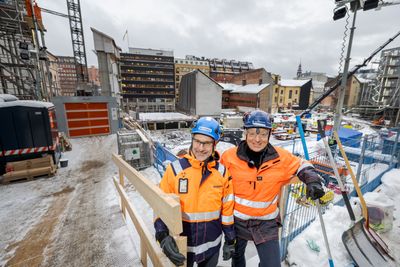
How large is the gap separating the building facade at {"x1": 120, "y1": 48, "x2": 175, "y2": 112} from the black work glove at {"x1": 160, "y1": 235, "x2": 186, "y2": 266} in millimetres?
52566

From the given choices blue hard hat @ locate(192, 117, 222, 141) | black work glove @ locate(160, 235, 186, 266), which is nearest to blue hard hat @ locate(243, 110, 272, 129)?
blue hard hat @ locate(192, 117, 222, 141)

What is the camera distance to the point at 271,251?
1.98 metres

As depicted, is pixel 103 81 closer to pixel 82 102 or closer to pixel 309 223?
pixel 82 102

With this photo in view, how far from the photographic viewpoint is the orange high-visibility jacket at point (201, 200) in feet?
5.83

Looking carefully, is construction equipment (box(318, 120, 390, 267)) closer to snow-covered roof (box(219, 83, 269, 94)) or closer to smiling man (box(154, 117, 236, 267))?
smiling man (box(154, 117, 236, 267))

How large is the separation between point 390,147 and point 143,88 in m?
56.7

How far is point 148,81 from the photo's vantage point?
181 feet

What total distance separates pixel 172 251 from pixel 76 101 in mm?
14631

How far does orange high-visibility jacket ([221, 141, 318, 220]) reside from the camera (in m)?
1.97

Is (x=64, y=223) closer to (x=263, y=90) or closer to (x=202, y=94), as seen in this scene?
(x=202, y=94)

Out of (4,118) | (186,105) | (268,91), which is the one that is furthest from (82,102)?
(268,91)

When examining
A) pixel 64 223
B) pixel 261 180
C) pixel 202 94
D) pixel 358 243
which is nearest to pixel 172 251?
pixel 261 180

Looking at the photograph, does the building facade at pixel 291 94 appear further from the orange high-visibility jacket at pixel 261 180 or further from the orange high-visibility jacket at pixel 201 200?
the orange high-visibility jacket at pixel 201 200

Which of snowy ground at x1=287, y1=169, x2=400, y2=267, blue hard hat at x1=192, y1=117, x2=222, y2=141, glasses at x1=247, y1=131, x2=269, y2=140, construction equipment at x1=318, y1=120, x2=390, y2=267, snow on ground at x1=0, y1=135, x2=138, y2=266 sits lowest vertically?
snow on ground at x1=0, y1=135, x2=138, y2=266
